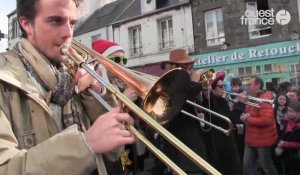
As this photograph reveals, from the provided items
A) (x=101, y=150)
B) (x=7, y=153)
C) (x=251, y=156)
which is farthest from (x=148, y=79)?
(x=251, y=156)

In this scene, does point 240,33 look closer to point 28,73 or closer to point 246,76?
point 246,76

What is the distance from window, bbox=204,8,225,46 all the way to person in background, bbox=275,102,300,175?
1136 cm

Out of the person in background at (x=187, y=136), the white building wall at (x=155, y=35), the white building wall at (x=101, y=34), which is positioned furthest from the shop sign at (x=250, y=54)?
the person in background at (x=187, y=136)

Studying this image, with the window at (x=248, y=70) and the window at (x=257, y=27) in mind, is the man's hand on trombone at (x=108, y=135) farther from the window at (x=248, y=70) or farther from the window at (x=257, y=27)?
the window at (x=257, y=27)

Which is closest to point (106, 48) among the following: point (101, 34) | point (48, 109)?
point (48, 109)

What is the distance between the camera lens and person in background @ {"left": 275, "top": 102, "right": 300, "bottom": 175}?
18.4 ft

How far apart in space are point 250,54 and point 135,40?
7.29 metres

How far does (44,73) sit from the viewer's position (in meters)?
1.59

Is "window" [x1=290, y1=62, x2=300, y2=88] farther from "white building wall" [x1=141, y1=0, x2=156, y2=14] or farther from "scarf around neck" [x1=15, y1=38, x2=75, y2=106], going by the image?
"scarf around neck" [x1=15, y1=38, x2=75, y2=106]

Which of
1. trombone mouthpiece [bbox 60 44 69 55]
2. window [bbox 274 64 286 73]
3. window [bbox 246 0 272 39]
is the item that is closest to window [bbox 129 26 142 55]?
window [bbox 246 0 272 39]

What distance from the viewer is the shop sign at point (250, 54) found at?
47.1 ft

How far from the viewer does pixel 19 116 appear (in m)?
1.42

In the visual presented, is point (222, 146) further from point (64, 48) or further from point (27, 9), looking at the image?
point (27, 9)

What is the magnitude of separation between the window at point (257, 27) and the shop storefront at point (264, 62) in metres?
0.74
